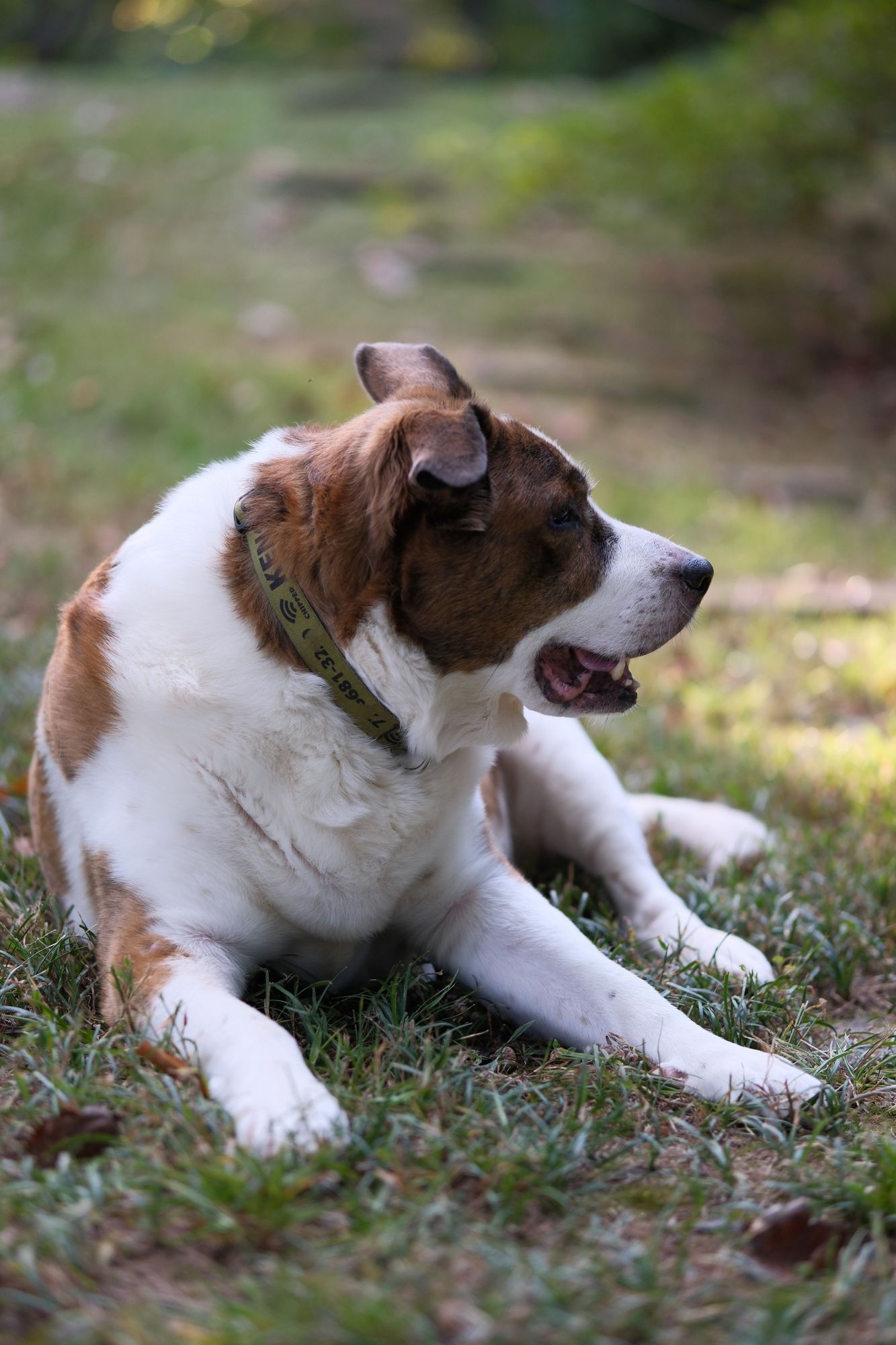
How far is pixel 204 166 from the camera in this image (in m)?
15.5

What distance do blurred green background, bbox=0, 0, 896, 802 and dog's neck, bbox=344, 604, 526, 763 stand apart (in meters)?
2.15

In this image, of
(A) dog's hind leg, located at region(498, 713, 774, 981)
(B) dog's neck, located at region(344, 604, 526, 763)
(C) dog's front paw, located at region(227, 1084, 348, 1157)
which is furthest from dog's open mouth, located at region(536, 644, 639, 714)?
(C) dog's front paw, located at region(227, 1084, 348, 1157)

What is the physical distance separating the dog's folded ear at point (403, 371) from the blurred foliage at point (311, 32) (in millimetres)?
19807

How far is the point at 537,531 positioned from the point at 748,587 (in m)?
4.39

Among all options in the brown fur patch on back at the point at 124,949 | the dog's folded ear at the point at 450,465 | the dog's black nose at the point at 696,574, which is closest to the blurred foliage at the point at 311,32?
the dog's black nose at the point at 696,574

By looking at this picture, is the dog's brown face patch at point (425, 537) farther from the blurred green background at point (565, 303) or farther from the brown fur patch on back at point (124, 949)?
the blurred green background at point (565, 303)

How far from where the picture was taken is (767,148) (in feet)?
34.9

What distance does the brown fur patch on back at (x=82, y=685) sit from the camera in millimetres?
2863

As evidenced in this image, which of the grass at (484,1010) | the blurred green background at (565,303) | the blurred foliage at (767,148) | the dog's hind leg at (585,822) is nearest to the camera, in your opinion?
the grass at (484,1010)

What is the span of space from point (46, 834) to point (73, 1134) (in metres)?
1.10

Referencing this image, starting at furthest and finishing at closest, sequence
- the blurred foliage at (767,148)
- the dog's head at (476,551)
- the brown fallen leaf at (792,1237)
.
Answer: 1. the blurred foliage at (767,148)
2. the dog's head at (476,551)
3. the brown fallen leaf at (792,1237)

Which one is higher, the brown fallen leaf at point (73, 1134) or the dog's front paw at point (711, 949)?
the brown fallen leaf at point (73, 1134)

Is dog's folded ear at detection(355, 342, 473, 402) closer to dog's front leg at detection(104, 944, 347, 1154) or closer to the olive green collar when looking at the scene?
the olive green collar

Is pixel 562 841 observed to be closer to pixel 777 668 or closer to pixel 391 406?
pixel 391 406
